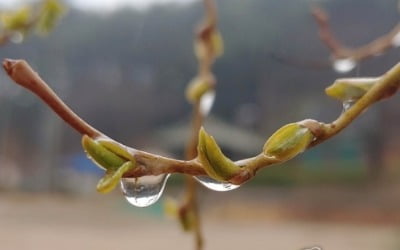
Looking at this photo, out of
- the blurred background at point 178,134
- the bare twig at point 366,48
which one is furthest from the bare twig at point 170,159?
the blurred background at point 178,134

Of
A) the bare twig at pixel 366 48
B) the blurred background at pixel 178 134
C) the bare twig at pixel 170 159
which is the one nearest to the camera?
the bare twig at pixel 170 159

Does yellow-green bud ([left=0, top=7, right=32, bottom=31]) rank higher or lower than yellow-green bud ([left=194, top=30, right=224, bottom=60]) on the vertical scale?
higher

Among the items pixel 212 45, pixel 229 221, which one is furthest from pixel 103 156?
pixel 229 221

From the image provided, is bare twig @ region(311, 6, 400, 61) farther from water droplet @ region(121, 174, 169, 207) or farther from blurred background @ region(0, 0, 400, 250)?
blurred background @ region(0, 0, 400, 250)

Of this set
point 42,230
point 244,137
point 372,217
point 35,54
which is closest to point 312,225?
point 372,217

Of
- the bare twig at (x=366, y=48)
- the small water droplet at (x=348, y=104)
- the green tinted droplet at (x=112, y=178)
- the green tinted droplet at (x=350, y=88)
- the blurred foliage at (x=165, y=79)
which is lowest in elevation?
the green tinted droplet at (x=112, y=178)

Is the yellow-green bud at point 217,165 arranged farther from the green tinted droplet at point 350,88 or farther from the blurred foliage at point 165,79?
the blurred foliage at point 165,79

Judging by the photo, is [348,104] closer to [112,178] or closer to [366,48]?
[112,178]

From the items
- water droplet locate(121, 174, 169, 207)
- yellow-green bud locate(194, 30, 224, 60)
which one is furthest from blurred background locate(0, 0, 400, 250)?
water droplet locate(121, 174, 169, 207)
